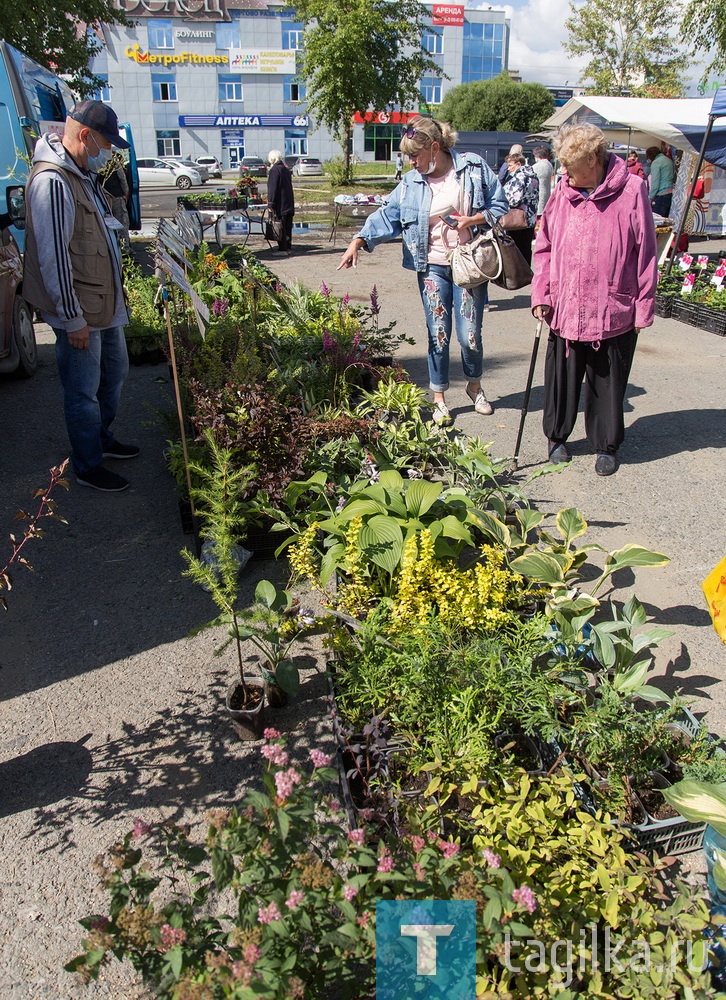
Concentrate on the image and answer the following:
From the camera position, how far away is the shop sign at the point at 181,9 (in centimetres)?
5959

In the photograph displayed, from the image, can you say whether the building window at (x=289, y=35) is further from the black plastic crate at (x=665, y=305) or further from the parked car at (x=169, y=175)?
the black plastic crate at (x=665, y=305)

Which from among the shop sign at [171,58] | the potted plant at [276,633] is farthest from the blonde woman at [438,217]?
the shop sign at [171,58]

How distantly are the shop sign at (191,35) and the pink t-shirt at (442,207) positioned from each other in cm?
6658

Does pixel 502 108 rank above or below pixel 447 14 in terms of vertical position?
below

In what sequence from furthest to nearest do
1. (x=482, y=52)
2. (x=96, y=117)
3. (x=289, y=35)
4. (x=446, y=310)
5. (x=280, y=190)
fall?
1. (x=482, y=52)
2. (x=289, y=35)
3. (x=280, y=190)
4. (x=446, y=310)
5. (x=96, y=117)

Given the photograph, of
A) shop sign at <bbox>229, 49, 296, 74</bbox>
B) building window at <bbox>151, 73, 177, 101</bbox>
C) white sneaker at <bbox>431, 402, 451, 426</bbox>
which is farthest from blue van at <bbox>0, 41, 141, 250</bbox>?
shop sign at <bbox>229, 49, 296, 74</bbox>

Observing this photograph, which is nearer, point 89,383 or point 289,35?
point 89,383

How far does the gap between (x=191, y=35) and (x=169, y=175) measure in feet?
104

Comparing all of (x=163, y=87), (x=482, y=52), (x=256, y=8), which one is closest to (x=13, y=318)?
(x=163, y=87)

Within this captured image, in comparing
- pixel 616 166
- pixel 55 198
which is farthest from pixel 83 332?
pixel 616 166

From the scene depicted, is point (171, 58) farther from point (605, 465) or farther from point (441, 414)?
point (605, 465)

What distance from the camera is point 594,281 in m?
4.38

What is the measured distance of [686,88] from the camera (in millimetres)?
47656

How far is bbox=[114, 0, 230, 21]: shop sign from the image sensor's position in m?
59.6
